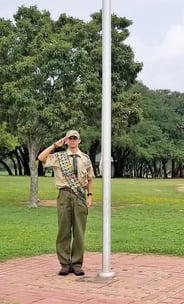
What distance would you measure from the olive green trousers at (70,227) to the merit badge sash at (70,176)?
0.06m

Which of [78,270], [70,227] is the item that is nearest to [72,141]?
[70,227]

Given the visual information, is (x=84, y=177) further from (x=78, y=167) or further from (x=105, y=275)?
(x=105, y=275)

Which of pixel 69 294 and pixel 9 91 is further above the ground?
pixel 9 91

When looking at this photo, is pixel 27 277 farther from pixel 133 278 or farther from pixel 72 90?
pixel 72 90

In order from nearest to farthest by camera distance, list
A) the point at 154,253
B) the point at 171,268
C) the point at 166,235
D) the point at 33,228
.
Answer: the point at 171,268, the point at 154,253, the point at 166,235, the point at 33,228

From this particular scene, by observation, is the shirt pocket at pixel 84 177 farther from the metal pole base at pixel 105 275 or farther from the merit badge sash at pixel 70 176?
the metal pole base at pixel 105 275

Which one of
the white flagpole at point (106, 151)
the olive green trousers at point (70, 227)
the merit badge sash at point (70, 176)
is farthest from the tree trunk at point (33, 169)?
the white flagpole at point (106, 151)

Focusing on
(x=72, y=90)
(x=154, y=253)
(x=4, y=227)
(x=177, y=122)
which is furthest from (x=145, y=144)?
(x=154, y=253)

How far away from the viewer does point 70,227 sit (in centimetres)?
703

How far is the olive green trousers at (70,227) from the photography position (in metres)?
6.96

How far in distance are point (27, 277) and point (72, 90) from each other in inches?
474

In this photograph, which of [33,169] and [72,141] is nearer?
[72,141]

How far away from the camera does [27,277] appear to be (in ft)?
22.3

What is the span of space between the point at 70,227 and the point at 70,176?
0.65 metres
